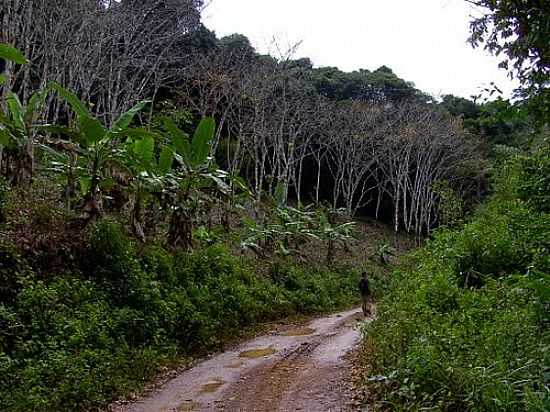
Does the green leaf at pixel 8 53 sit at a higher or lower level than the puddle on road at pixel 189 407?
higher

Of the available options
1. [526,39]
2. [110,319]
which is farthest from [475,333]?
[110,319]

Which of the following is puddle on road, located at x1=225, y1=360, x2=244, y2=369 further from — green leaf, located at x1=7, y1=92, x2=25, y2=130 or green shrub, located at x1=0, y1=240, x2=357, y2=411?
green leaf, located at x1=7, y1=92, x2=25, y2=130

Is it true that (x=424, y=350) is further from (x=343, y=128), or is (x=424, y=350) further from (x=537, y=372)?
(x=343, y=128)

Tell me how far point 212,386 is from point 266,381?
71 cm

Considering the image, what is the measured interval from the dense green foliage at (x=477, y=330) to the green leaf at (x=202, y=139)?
4227mm

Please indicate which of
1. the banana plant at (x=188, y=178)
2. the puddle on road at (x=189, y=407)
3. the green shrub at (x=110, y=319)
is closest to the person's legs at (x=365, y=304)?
the green shrub at (x=110, y=319)

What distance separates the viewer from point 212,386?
6973 mm

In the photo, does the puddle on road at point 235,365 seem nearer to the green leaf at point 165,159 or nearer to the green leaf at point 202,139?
the green leaf at point 202,139

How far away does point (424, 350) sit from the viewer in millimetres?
4836

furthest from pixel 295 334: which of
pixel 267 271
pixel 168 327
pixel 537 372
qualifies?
pixel 537 372

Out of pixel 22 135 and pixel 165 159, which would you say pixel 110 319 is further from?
pixel 165 159

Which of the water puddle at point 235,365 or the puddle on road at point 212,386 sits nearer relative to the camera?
the puddle on road at point 212,386

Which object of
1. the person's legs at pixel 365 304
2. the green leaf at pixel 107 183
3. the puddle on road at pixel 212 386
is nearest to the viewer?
the puddle on road at pixel 212 386

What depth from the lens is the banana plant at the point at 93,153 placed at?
826 cm
